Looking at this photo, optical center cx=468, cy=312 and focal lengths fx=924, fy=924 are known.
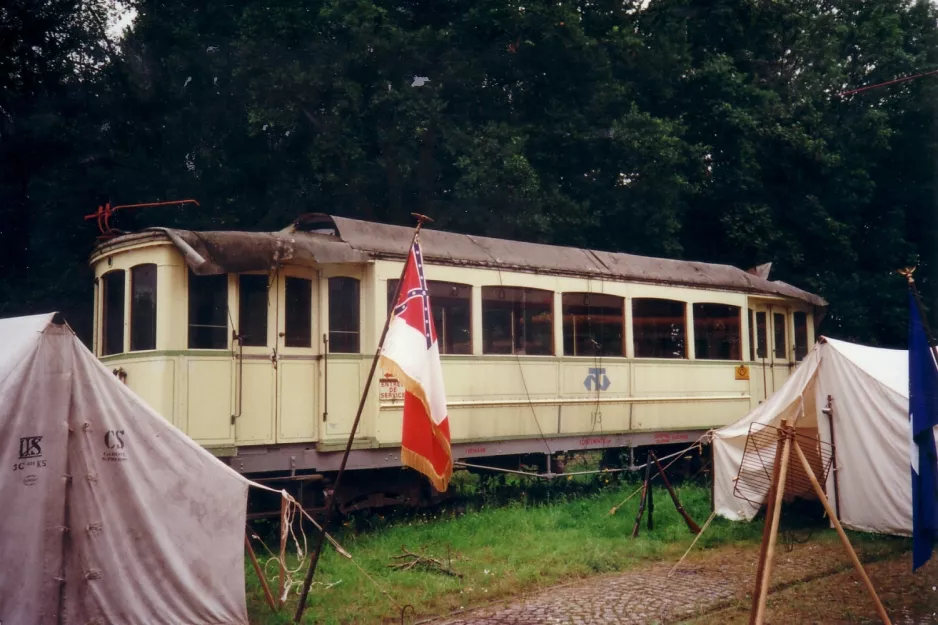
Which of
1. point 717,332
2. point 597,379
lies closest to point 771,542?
point 597,379

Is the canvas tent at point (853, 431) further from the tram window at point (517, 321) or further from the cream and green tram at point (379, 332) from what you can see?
the tram window at point (517, 321)

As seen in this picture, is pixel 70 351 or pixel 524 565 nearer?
pixel 70 351

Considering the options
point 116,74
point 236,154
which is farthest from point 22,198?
point 236,154

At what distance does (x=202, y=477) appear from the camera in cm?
730

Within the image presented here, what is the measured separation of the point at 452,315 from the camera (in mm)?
12078

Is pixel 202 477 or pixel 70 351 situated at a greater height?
pixel 70 351

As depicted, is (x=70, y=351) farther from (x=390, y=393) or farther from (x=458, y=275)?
(x=458, y=275)

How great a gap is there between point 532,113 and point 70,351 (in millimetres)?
16205

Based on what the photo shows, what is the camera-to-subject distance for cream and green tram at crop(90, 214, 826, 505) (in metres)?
10.1

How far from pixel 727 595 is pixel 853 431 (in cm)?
351

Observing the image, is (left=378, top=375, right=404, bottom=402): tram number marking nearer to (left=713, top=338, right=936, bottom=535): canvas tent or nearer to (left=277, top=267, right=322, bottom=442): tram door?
(left=277, top=267, right=322, bottom=442): tram door

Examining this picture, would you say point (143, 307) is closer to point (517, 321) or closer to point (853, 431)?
point (517, 321)

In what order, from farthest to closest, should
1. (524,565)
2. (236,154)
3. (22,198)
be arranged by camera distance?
(236,154)
(22,198)
(524,565)

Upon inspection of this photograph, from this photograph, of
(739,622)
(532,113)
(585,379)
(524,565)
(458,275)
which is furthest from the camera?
(532,113)
